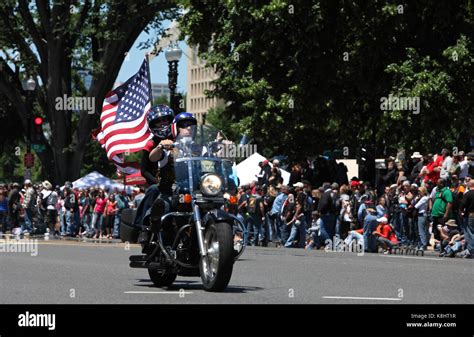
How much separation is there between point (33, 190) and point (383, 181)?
638 inches

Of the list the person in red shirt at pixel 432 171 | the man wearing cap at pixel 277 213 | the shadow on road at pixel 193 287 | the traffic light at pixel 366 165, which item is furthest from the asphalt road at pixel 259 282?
the traffic light at pixel 366 165

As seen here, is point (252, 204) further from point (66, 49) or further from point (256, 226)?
point (66, 49)

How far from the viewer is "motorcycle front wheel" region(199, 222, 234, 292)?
42.5 feet

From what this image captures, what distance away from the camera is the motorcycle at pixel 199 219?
43.6ft

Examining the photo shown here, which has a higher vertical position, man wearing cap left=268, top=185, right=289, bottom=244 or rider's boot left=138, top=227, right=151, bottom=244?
rider's boot left=138, top=227, right=151, bottom=244

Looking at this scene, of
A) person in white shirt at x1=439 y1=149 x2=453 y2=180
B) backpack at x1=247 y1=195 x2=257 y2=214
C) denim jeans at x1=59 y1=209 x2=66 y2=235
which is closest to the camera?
person in white shirt at x1=439 y1=149 x2=453 y2=180

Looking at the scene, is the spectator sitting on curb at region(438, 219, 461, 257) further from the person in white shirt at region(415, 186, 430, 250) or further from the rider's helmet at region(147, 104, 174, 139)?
the rider's helmet at region(147, 104, 174, 139)

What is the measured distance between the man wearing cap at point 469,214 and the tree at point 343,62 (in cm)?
835

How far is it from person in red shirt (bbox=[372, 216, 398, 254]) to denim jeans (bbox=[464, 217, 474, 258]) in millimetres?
2603

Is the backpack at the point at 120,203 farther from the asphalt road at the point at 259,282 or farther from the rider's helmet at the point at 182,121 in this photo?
the rider's helmet at the point at 182,121

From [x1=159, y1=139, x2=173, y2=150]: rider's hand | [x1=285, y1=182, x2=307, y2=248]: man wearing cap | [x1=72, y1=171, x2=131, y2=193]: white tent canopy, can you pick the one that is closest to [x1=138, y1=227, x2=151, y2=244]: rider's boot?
[x1=159, y1=139, x2=173, y2=150]: rider's hand

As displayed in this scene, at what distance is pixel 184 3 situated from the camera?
39781mm

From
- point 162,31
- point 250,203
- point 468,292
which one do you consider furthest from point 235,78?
point 468,292
